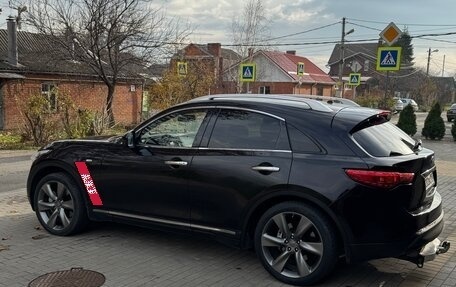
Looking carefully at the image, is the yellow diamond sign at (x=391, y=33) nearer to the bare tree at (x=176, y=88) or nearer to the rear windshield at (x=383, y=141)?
the rear windshield at (x=383, y=141)

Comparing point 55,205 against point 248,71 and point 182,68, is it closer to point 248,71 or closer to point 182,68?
point 248,71

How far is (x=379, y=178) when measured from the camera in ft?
12.7

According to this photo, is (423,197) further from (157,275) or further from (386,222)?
(157,275)

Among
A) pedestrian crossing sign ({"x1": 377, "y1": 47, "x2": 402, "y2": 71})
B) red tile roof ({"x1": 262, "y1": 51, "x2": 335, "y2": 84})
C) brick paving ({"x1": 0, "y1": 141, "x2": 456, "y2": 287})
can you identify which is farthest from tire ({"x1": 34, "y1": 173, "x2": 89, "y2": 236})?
red tile roof ({"x1": 262, "y1": 51, "x2": 335, "y2": 84})

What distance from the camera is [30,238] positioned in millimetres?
5484

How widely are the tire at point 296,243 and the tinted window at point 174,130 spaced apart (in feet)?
3.78

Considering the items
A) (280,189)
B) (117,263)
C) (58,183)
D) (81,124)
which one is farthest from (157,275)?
(81,124)

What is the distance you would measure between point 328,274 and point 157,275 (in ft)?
5.00

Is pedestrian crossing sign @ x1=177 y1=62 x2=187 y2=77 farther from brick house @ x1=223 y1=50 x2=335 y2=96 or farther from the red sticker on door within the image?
brick house @ x1=223 y1=50 x2=335 y2=96

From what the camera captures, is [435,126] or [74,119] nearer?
[74,119]

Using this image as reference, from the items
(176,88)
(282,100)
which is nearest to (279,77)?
(176,88)

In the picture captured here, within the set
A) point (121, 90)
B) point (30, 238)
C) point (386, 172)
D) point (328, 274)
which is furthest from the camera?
point (121, 90)

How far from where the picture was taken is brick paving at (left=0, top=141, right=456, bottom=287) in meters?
4.33

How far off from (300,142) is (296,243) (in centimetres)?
88
